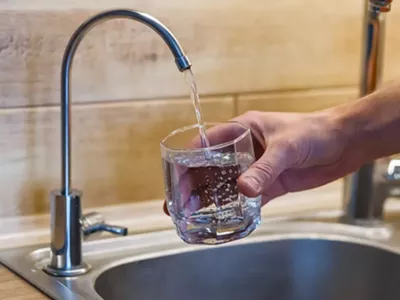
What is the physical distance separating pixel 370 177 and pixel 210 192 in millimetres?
390

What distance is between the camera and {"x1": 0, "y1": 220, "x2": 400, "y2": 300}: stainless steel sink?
0.93m

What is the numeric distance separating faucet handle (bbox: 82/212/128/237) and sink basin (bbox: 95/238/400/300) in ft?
0.14

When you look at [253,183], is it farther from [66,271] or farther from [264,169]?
[66,271]

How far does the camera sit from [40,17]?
37.2 inches

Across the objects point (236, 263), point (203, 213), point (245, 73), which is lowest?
point (236, 263)

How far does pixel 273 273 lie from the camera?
103cm

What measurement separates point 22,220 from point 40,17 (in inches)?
10.1

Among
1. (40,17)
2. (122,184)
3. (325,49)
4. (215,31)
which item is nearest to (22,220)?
(122,184)

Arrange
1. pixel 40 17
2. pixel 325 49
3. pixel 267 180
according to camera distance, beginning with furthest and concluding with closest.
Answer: pixel 325 49 < pixel 40 17 < pixel 267 180

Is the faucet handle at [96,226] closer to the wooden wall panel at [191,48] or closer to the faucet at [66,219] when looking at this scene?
the faucet at [66,219]

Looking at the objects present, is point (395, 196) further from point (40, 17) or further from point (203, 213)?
point (40, 17)

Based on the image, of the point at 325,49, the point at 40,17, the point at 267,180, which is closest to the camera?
the point at 267,180

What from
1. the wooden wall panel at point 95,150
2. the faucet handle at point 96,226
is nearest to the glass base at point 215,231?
the faucet handle at point 96,226

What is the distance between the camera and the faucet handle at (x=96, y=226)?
0.92m
